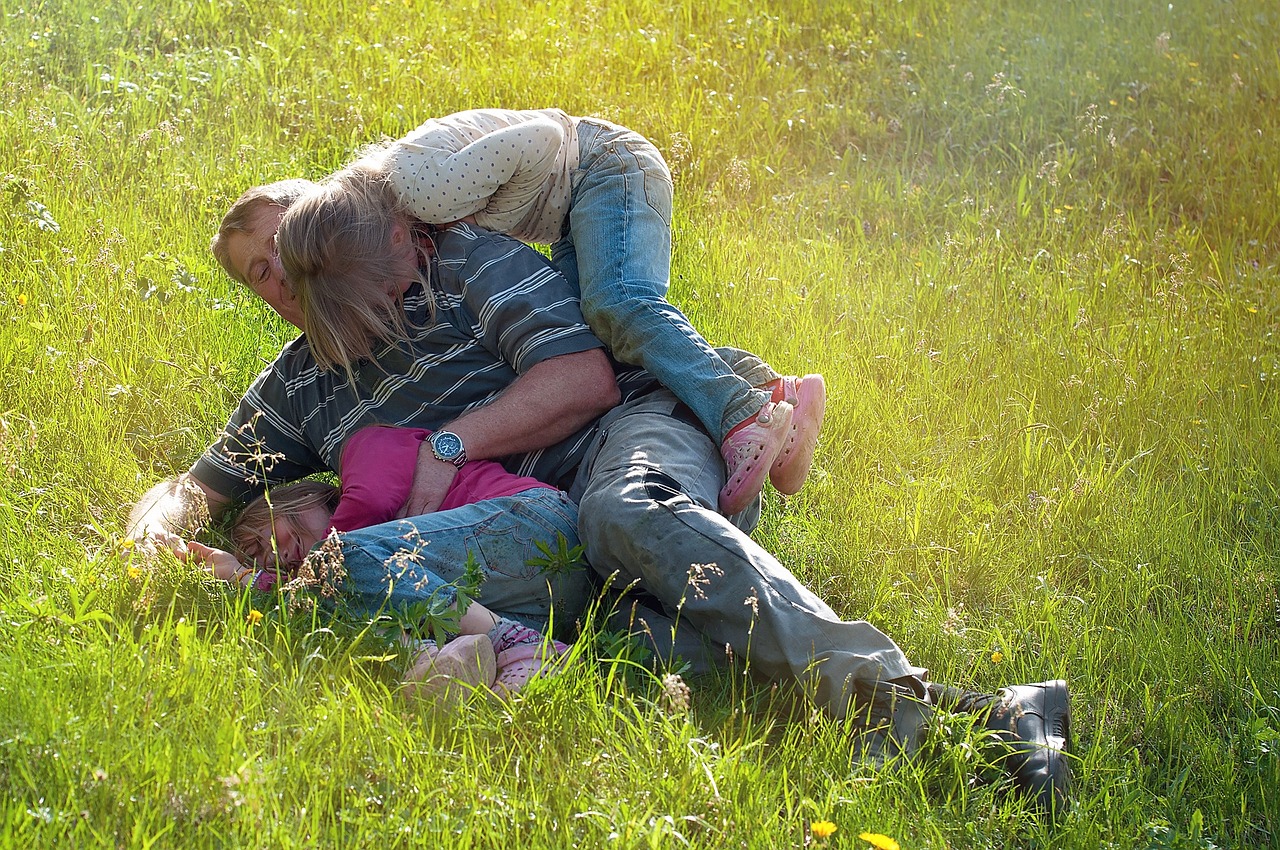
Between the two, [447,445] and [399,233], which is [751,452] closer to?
[447,445]

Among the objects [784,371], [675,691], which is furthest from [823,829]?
[784,371]

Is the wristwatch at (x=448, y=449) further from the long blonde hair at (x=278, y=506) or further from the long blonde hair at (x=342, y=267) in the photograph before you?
the long blonde hair at (x=278, y=506)

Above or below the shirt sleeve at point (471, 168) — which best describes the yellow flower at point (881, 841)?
below

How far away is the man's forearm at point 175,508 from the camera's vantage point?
3027 millimetres

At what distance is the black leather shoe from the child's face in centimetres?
172

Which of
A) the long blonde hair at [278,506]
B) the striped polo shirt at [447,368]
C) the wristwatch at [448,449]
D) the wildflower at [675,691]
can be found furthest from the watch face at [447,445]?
the wildflower at [675,691]

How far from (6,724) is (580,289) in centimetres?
175

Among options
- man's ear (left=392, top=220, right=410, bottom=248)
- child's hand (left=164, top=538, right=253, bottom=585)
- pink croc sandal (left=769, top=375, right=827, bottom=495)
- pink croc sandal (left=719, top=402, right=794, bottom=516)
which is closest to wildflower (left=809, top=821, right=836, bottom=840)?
pink croc sandal (left=719, top=402, right=794, bottom=516)

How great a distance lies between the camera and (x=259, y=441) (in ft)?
10.8

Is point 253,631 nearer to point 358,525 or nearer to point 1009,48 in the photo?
point 358,525

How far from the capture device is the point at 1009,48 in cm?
697

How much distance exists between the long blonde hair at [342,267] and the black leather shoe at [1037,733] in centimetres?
173

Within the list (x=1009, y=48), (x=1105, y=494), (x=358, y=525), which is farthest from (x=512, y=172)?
(x=1009, y=48)

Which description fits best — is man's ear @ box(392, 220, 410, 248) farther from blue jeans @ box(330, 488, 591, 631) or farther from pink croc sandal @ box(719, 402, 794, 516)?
pink croc sandal @ box(719, 402, 794, 516)
